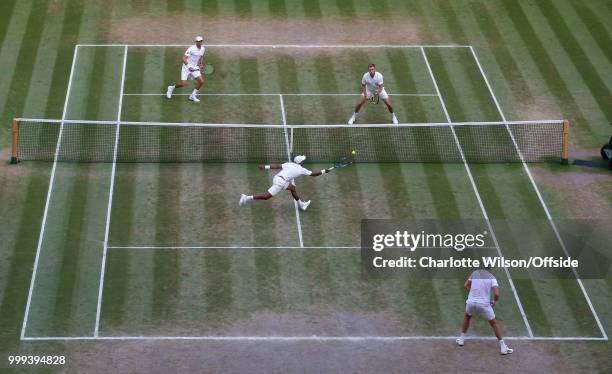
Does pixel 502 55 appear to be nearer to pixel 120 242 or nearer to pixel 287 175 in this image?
pixel 287 175

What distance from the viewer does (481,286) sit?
31.4 m

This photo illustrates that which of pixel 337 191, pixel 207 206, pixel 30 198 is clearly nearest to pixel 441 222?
pixel 337 191

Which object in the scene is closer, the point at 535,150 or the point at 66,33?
the point at 535,150

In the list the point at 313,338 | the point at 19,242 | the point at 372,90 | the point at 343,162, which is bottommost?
the point at 19,242

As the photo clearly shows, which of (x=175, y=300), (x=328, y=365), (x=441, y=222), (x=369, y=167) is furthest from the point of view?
(x=369, y=167)

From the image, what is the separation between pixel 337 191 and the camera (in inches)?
1545

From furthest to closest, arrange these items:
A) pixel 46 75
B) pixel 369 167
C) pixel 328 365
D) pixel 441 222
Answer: pixel 46 75 < pixel 369 167 < pixel 441 222 < pixel 328 365

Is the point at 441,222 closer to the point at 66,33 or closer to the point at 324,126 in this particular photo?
the point at 324,126

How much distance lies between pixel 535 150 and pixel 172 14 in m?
15.4

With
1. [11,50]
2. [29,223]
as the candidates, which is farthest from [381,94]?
[11,50]

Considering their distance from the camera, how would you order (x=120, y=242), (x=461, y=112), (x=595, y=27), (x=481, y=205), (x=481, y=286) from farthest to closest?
(x=595, y=27) < (x=461, y=112) < (x=481, y=205) < (x=120, y=242) < (x=481, y=286)

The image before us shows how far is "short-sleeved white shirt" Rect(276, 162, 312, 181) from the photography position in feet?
122

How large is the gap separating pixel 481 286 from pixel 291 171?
25.8 ft

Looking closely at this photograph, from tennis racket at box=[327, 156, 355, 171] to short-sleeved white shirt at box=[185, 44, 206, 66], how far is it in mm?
6648
